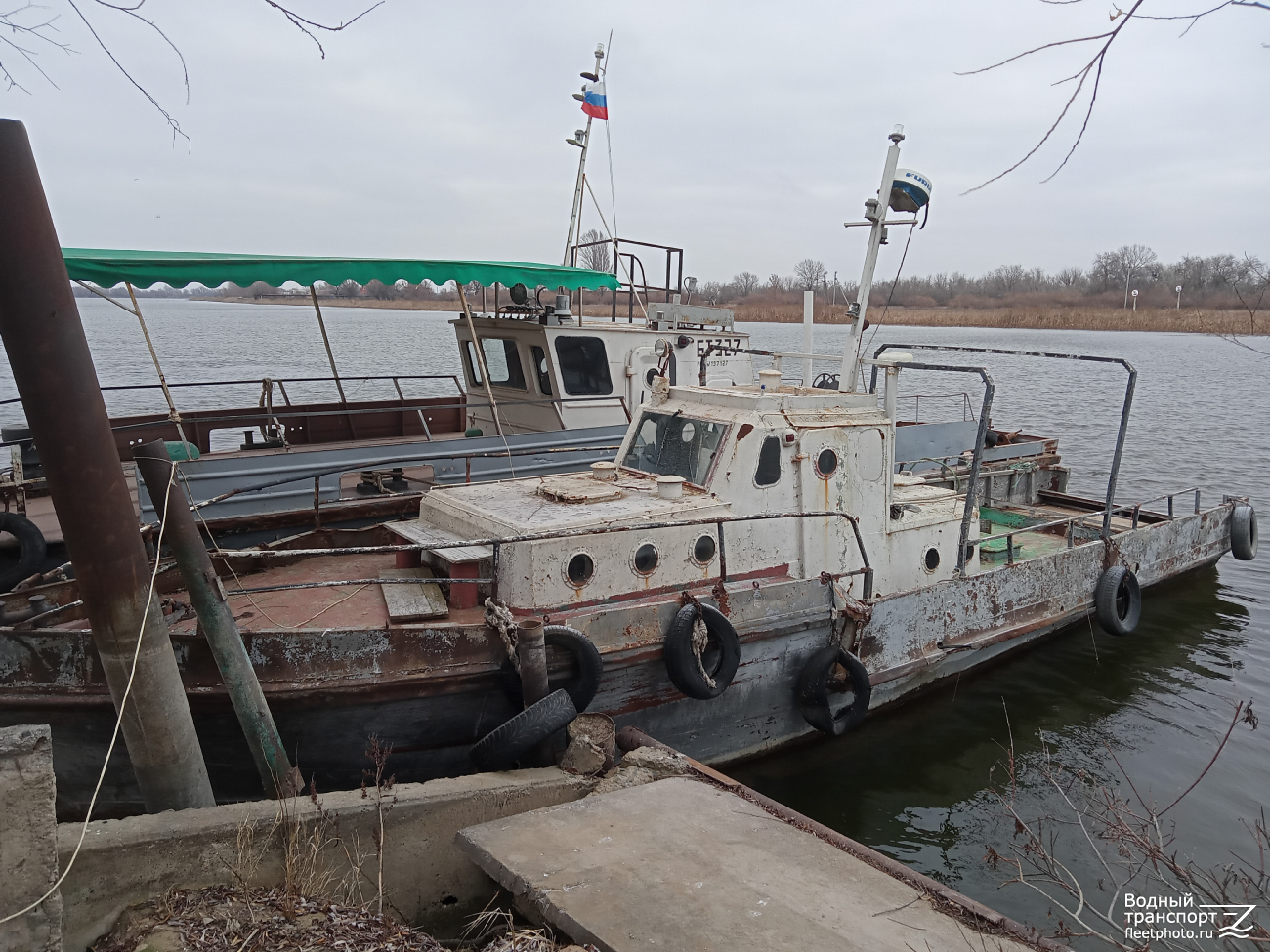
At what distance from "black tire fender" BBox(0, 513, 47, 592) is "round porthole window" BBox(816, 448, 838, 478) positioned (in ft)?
22.6

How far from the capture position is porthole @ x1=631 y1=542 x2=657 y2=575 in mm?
6312

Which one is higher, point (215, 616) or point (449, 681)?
point (215, 616)

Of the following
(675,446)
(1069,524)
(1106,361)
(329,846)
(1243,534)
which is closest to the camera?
(329,846)

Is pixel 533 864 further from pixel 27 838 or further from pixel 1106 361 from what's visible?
pixel 1106 361

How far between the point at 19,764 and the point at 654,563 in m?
4.05

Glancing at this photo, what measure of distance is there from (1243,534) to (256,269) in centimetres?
1267

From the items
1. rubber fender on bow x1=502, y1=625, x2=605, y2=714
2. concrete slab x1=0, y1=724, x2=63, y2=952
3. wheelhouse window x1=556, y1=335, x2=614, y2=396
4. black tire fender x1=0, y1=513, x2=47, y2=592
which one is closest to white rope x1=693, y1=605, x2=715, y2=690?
rubber fender on bow x1=502, y1=625, x2=605, y2=714

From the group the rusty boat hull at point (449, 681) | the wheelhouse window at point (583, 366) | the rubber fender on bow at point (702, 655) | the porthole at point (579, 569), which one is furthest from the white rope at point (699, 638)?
the wheelhouse window at point (583, 366)

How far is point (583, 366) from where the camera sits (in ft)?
38.0

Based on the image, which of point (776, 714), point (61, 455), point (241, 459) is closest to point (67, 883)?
point (61, 455)

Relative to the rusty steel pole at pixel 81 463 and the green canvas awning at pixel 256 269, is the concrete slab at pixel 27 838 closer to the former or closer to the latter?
the rusty steel pole at pixel 81 463

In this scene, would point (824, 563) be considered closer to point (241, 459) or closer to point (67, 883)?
point (67, 883)

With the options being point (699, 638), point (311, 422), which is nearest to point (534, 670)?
point (699, 638)

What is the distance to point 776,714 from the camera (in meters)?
7.10
